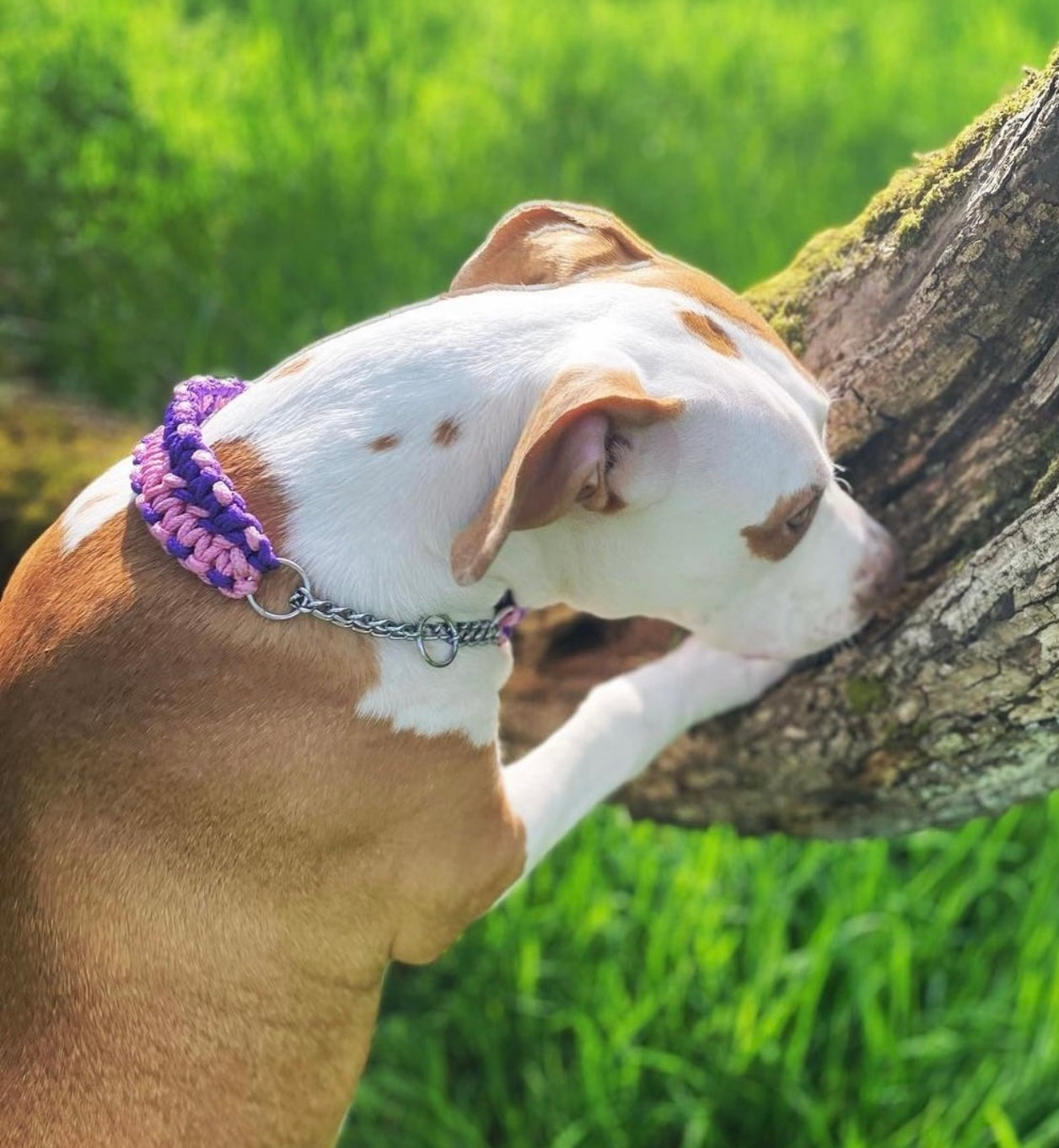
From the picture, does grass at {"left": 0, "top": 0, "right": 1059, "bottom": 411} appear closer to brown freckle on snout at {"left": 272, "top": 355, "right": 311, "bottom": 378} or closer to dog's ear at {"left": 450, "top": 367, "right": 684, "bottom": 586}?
brown freckle on snout at {"left": 272, "top": 355, "right": 311, "bottom": 378}

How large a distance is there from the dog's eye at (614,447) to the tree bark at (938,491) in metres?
0.56

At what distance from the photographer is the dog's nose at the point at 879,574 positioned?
7.35ft

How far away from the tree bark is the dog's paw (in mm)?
47

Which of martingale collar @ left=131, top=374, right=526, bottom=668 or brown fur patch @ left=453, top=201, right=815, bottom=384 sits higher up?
brown fur patch @ left=453, top=201, right=815, bottom=384

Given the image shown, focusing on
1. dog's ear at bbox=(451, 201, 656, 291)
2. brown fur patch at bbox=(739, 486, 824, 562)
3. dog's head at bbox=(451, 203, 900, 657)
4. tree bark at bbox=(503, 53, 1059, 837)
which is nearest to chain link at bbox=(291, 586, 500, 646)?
dog's head at bbox=(451, 203, 900, 657)

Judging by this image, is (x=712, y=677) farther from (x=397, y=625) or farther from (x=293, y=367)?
(x=293, y=367)

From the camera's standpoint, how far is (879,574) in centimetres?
225

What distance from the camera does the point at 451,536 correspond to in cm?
193

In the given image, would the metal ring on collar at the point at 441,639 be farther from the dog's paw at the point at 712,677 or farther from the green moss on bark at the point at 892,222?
the green moss on bark at the point at 892,222

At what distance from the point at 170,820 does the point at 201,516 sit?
1.57 ft

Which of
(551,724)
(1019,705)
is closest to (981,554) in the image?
(1019,705)

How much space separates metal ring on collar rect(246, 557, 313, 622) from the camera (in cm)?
189

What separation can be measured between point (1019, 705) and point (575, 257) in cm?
104

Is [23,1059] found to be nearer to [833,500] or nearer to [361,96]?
[833,500]
